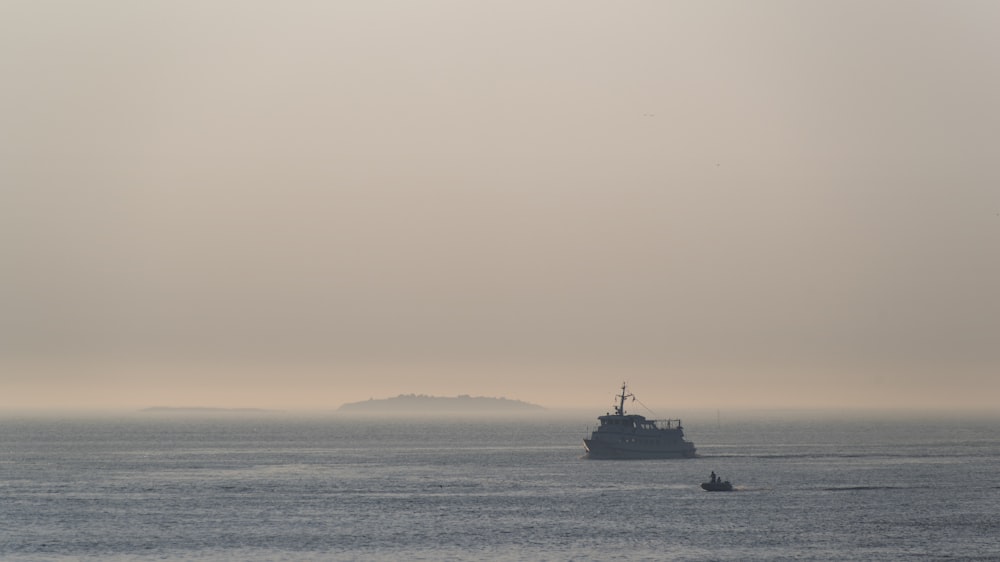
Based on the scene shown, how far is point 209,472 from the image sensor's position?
191 meters

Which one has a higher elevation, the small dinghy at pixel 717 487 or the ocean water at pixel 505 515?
the small dinghy at pixel 717 487

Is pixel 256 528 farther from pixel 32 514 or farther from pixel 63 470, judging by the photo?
pixel 63 470

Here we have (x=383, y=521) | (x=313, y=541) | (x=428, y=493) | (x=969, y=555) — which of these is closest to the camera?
(x=969, y=555)

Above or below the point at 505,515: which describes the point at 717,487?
above

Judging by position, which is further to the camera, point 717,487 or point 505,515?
point 717,487

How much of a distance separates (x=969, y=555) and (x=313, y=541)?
4949cm

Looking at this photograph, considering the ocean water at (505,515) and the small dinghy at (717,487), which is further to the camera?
the small dinghy at (717,487)

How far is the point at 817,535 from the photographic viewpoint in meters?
111

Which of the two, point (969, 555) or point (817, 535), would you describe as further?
point (817, 535)

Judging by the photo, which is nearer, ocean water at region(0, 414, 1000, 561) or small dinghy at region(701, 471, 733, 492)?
ocean water at region(0, 414, 1000, 561)

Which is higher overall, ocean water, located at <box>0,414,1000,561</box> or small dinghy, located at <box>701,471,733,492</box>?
small dinghy, located at <box>701,471,733,492</box>

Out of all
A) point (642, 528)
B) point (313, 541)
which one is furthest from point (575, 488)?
point (313, 541)

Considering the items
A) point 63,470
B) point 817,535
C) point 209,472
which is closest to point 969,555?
point 817,535

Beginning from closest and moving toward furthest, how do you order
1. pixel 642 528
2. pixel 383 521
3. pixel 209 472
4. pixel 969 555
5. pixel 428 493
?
1. pixel 969 555
2. pixel 642 528
3. pixel 383 521
4. pixel 428 493
5. pixel 209 472
